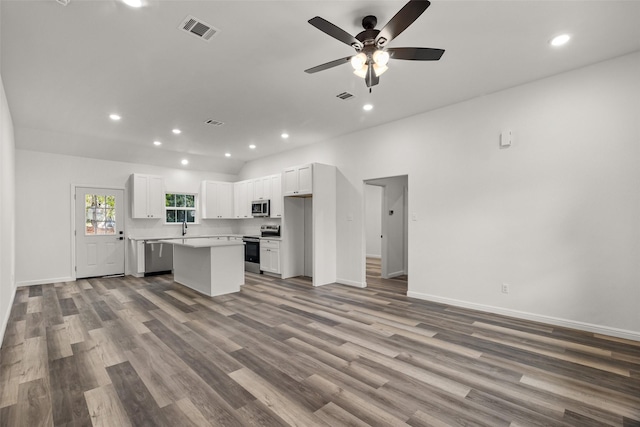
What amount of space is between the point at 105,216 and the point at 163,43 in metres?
5.52

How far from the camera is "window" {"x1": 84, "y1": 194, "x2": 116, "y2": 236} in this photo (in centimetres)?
664

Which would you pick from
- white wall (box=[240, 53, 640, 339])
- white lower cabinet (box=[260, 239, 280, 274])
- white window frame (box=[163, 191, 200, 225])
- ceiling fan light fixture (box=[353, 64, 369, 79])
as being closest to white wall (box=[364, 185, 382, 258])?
white lower cabinet (box=[260, 239, 280, 274])

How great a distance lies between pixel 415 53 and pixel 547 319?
3.47 metres

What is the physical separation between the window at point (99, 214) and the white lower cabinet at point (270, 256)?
3507 mm

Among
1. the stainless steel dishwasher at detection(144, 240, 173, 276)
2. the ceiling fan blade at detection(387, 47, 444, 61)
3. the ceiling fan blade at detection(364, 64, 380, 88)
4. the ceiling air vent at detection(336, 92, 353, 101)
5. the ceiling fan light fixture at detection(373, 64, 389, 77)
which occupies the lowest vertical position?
the stainless steel dishwasher at detection(144, 240, 173, 276)

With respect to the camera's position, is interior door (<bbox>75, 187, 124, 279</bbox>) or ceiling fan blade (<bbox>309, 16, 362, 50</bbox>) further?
interior door (<bbox>75, 187, 124, 279</bbox>)

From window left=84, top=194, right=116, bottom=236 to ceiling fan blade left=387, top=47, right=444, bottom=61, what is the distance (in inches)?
279

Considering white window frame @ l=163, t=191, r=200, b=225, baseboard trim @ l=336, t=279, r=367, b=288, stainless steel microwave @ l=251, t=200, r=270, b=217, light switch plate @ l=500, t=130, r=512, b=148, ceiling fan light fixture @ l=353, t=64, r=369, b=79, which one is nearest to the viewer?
ceiling fan light fixture @ l=353, t=64, r=369, b=79

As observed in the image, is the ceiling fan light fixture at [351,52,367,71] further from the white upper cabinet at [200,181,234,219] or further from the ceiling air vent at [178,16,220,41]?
the white upper cabinet at [200,181,234,219]

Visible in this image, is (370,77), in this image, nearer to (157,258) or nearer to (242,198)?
(242,198)

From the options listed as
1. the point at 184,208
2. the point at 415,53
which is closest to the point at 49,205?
the point at 184,208

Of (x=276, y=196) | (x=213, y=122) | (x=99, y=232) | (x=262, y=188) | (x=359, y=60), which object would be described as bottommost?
(x=99, y=232)

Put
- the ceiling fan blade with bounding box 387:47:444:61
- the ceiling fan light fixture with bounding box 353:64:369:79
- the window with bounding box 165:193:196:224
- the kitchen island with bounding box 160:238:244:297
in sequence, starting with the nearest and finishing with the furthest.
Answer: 1. the ceiling fan blade with bounding box 387:47:444:61
2. the ceiling fan light fixture with bounding box 353:64:369:79
3. the kitchen island with bounding box 160:238:244:297
4. the window with bounding box 165:193:196:224

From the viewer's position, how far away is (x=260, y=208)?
24.3ft
